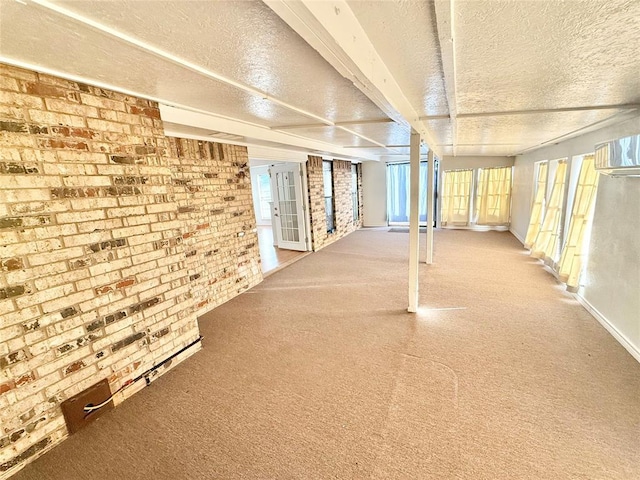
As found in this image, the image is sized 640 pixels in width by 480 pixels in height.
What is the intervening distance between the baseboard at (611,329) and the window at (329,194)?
16.1 ft

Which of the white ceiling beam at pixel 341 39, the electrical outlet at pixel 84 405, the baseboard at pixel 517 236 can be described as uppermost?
the white ceiling beam at pixel 341 39

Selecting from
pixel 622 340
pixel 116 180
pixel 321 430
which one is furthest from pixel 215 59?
pixel 622 340

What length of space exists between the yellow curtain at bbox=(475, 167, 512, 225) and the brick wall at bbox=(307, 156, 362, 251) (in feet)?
11.4

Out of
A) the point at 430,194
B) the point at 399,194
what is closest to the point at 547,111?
the point at 430,194

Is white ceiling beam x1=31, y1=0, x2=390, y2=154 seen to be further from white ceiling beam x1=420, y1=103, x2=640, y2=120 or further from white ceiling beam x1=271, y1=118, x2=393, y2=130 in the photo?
white ceiling beam x1=420, y1=103, x2=640, y2=120

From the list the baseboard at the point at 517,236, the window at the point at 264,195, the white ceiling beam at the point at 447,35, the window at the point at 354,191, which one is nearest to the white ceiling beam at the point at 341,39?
the white ceiling beam at the point at 447,35

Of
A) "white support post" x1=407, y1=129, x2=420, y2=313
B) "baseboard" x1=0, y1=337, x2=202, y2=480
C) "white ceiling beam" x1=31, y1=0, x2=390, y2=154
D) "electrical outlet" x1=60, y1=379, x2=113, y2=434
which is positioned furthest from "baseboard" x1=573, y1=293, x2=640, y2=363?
"electrical outlet" x1=60, y1=379, x2=113, y2=434

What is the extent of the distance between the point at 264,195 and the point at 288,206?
4.30m

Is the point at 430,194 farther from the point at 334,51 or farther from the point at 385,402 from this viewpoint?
the point at 334,51

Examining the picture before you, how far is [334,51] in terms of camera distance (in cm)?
107

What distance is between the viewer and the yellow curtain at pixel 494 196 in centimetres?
765

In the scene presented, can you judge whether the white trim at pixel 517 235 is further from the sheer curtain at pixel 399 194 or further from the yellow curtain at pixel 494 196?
the sheer curtain at pixel 399 194

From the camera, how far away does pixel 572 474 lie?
1477 mm

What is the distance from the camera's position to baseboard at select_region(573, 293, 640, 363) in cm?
236
